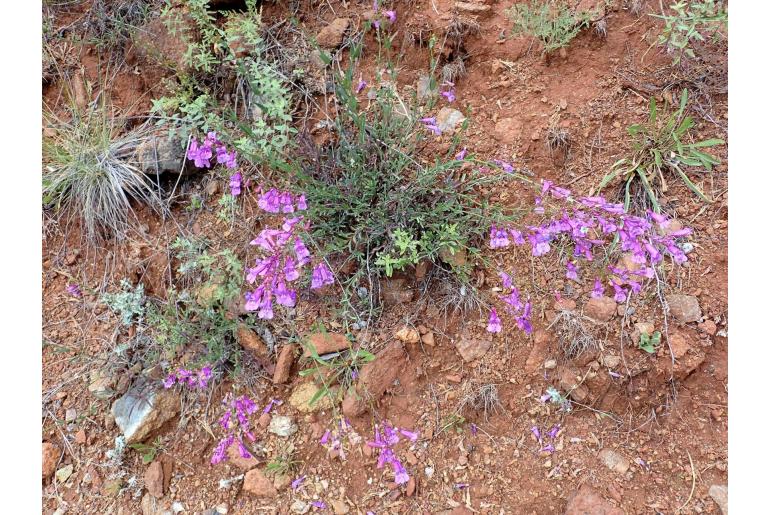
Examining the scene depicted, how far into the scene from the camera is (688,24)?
2.49 m

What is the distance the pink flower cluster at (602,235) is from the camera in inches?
84.6

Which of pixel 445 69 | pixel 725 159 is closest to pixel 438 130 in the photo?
pixel 445 69

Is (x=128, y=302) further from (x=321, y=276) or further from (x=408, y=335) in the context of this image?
(x=408, y=335)

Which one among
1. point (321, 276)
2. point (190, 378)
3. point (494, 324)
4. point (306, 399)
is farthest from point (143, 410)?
point (494, 324)

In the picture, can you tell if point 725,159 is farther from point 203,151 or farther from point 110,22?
point 110,22

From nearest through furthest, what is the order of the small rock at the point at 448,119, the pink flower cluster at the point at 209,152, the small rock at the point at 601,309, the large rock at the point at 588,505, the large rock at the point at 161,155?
the large rock at the point at 588,505 < the small rock at the point at 601,309 < the pink flower cluster at the point at 209,152 < the small rock at the point at 448,119 < the large rock at the point at 161,155

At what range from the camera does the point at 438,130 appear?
2.50 metres

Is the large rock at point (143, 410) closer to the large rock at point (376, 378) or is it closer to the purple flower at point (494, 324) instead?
the large rock at point (376, 378)

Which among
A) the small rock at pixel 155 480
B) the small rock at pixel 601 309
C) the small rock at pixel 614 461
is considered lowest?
the small rock at pixel 155 480

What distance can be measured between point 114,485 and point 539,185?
→ 8.41 feet

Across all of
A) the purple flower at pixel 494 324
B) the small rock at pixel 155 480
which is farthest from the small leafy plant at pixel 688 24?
the small rock at pixel 155 480

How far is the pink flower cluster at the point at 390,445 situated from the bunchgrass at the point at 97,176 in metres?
1.77

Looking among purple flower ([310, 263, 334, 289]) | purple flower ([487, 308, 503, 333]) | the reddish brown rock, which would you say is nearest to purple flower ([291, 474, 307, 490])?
the reddish brown rock

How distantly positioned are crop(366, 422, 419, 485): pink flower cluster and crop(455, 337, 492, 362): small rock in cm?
43
